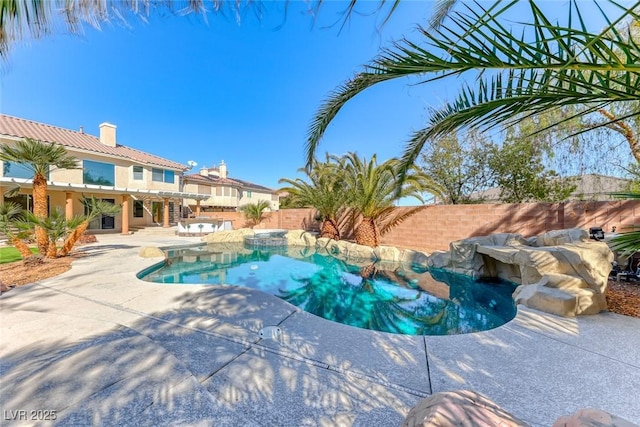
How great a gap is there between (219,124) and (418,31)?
2751 centimetres

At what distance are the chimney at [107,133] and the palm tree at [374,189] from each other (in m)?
19.4

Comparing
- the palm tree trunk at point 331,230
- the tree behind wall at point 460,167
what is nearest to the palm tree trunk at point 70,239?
the palm tree trunk at point 331,230

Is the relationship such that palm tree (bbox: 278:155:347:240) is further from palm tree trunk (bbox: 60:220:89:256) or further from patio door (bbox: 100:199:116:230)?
patio door (bbox: 100:199:116:230)

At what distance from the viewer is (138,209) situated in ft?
74.6

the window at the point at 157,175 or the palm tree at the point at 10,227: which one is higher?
the window at the point at 157,175

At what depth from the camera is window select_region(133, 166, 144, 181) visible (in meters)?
20.5

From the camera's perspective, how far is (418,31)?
2213mm

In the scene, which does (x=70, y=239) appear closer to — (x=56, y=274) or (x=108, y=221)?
(x=56, y=274)

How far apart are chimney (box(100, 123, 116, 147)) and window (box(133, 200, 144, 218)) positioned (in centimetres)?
504

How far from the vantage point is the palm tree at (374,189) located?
13469 millimetres

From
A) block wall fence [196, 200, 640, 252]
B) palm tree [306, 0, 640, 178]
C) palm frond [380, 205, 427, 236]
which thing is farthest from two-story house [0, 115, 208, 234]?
block wall fence [196, 200, 640, 252]

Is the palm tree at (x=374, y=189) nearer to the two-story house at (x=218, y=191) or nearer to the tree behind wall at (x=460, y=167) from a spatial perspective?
the tree behind wall at (x=460, y=167)

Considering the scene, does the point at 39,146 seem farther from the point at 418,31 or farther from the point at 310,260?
the point at 418,31

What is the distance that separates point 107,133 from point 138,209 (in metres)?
6.57
